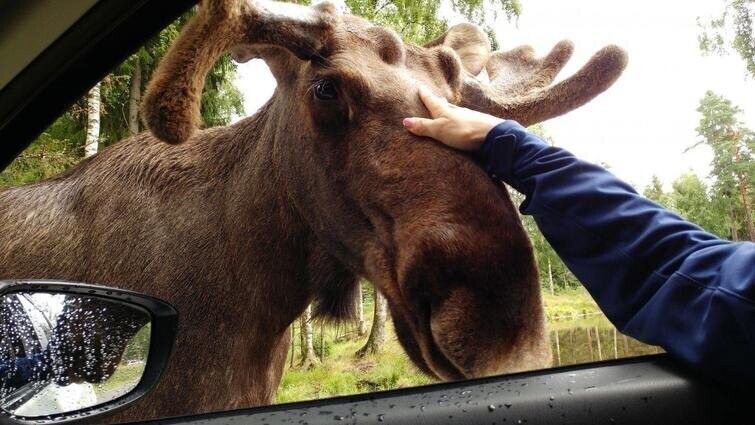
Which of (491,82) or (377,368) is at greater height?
(491,82)

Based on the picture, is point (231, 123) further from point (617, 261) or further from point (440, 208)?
point (617, 261)

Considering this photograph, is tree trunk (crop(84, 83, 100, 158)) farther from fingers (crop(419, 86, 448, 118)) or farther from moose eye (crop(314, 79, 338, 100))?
fingers (crop(419, 86, 448, 118))

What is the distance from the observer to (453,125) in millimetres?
1417

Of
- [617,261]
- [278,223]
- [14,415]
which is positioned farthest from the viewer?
[278,223]

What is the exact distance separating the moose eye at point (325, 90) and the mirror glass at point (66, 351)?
79 centimetres

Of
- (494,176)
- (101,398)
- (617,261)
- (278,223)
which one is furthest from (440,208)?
(101,398)

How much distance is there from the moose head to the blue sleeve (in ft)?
0.46

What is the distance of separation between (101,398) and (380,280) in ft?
2.44

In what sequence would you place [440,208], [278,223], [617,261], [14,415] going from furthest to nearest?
1. [278,223]
2. [440,208]
3. [617,261]
4. [14,415]

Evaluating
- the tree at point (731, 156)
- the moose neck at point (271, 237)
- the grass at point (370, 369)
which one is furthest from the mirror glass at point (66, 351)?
the tree at point (731, 156)

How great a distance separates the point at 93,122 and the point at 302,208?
693mm

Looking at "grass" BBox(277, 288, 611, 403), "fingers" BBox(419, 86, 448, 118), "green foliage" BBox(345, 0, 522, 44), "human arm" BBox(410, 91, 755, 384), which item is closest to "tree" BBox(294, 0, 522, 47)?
"green foliage" BBox(345, 0, 522, 44)

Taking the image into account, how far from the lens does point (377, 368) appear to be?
4.70 ft

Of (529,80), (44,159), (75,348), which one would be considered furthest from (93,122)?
(529,80)
